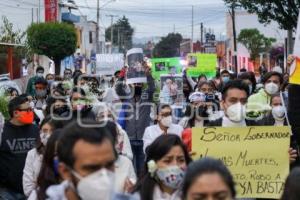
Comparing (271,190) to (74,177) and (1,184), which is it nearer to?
(1,184)

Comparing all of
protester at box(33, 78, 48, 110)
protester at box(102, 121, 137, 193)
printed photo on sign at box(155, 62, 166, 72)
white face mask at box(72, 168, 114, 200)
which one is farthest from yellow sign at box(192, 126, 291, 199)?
printed photo on sign at box(155, 62, 166, 72)

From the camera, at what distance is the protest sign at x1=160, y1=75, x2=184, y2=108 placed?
16.7 metres

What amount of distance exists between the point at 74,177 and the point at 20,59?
27.6m

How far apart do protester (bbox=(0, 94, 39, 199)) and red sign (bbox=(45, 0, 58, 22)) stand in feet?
132

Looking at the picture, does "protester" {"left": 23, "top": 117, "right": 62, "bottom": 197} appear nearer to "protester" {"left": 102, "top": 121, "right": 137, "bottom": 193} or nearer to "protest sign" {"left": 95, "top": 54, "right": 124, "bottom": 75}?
"protester" {"left": 102, "top": 121, "right": 137, "bottom": 193}

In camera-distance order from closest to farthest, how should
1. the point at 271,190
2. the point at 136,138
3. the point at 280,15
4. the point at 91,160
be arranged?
1. the point at 91,160
2. the point at 271,190
3. the point at 136,138
4. the point at 280,15

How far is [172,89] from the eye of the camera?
59.9ft

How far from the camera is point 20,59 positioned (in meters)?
31.0

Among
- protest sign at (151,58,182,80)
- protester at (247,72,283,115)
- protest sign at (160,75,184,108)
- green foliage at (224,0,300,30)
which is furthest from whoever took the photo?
protest sign at (151,58,182,80)

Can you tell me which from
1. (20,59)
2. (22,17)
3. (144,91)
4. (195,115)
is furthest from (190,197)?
(22,17)

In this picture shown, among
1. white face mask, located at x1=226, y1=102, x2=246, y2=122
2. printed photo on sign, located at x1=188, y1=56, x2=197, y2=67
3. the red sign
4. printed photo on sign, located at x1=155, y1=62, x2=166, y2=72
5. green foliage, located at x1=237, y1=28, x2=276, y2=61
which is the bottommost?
white face mask, located at x1=226, y1=102, x2=246, y2=122

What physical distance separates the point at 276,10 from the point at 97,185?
1991cm

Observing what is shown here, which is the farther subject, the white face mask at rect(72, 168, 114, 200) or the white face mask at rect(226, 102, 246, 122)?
the white face mask at rect(226, 102, 246, 122)

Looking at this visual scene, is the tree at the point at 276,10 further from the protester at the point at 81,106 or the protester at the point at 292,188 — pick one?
the protester at the point at 292,188
